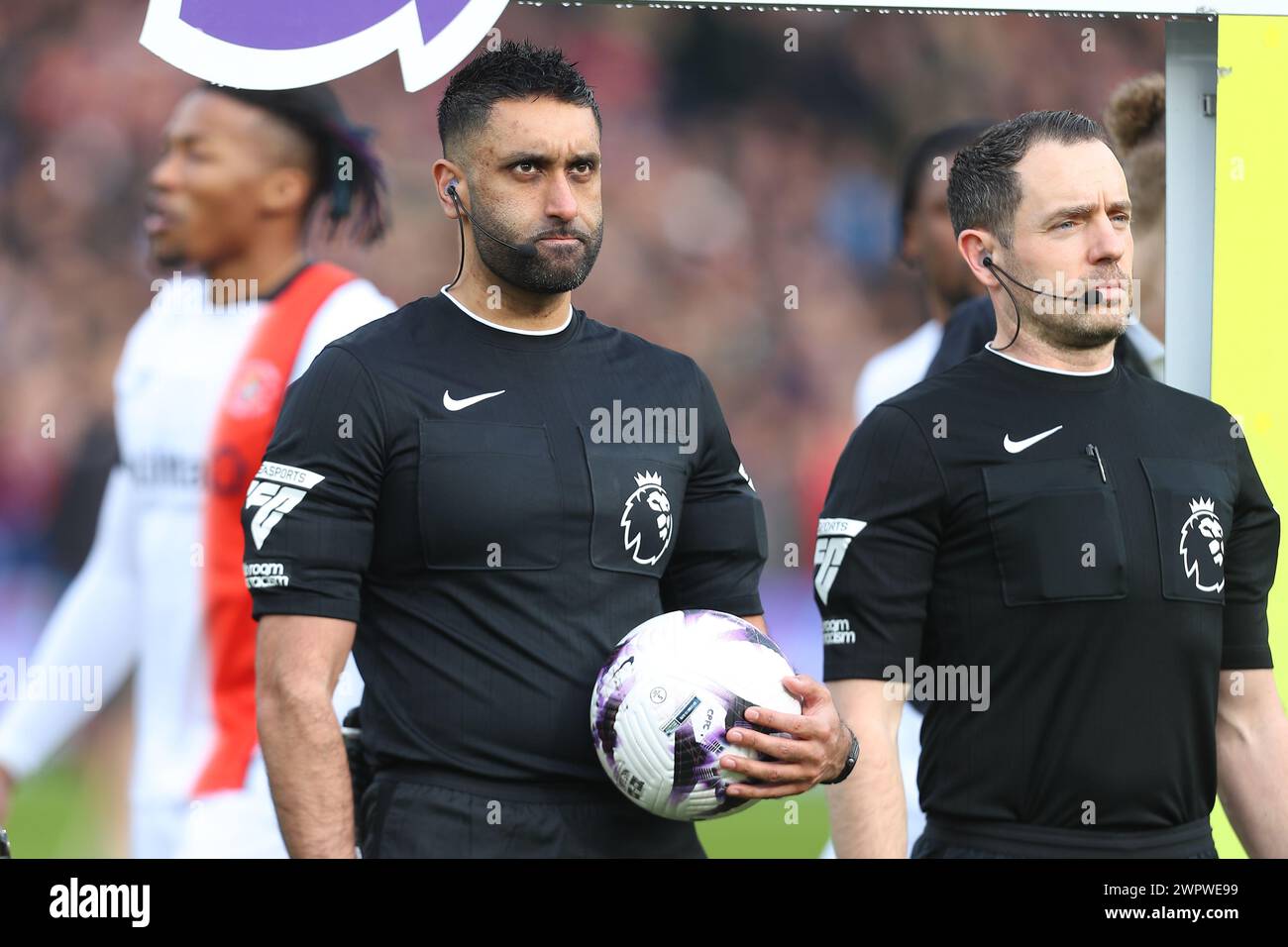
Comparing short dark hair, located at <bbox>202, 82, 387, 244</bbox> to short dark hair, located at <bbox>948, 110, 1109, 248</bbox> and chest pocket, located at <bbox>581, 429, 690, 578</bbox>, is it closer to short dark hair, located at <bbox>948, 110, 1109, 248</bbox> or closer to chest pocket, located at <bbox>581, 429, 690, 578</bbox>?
chest pocket, located at <bbox>581, 429, 690, 578</bbox>

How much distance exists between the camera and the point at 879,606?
11.3ft

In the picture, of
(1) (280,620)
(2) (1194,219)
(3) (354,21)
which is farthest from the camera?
(2) (1194,219)

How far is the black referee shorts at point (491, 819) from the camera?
320cm

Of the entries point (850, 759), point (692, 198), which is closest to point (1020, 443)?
point (850, 759)

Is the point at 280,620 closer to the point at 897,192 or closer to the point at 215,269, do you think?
the point at 215,269

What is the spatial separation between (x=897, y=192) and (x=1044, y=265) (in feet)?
3.06

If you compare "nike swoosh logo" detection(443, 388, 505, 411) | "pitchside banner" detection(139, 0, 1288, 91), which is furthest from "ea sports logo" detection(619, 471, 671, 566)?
"pitchside banner" detection(139, 0, 1288, 91)

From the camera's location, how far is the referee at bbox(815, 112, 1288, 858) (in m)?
3.37

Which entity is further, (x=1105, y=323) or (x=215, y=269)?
(x=215, y=269)

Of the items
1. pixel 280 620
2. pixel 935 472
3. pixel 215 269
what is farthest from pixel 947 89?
pixel 280 620

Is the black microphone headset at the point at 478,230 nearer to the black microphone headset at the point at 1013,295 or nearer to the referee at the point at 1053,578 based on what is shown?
the referee at the point at 1053,578

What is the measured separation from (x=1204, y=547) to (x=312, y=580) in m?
1.89
